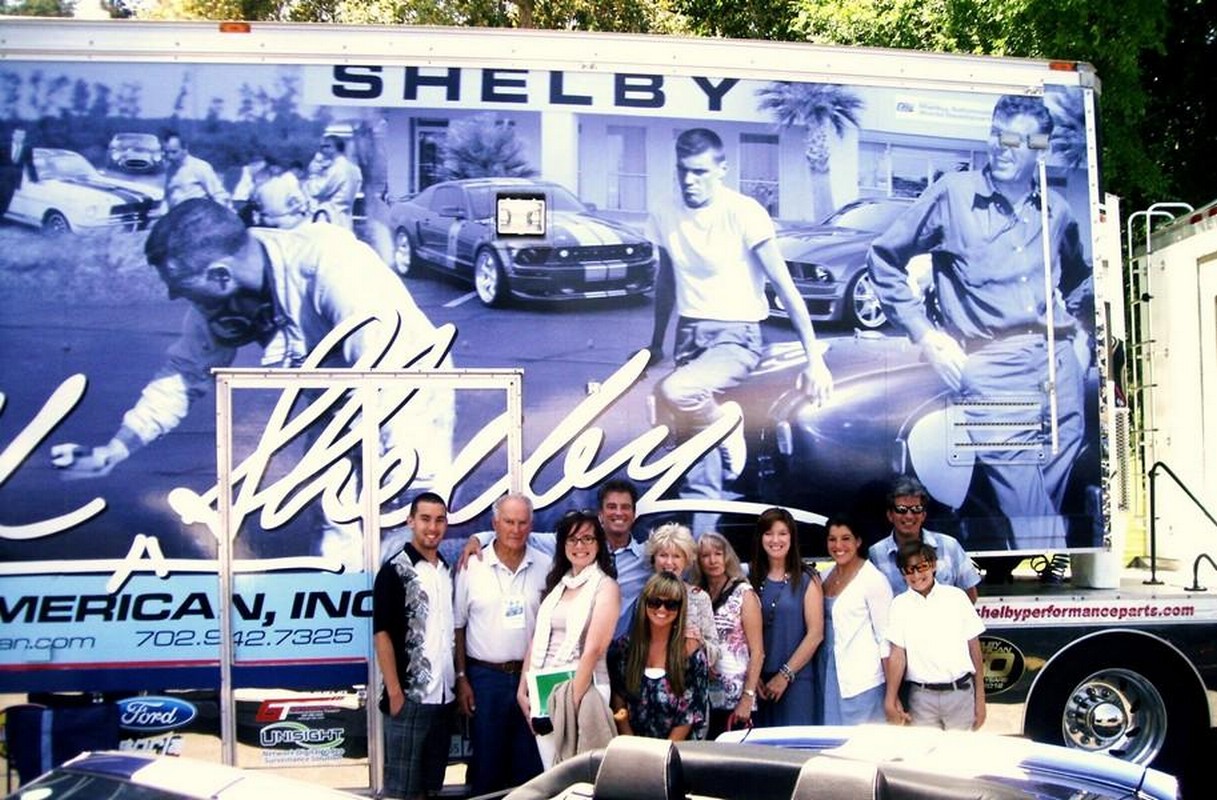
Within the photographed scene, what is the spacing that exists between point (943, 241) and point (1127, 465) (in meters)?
2.58

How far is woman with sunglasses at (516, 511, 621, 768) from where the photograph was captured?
536 cm

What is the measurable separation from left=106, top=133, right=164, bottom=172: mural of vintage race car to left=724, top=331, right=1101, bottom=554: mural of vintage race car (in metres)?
Result: 2.96

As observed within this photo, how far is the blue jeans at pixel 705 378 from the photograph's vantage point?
238 inches

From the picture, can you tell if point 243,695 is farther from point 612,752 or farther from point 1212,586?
point 1212,586

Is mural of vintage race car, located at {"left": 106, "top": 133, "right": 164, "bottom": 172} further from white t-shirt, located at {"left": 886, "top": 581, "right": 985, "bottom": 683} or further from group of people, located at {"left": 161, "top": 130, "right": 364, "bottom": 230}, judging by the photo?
white t-shirt, located at {"left": 886, "top": 581, "right": 985, "bottom": 683}

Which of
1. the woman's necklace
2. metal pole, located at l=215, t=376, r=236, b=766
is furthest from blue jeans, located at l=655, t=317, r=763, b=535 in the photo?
metal pole, located at l=215, t=376, r=236, b=766

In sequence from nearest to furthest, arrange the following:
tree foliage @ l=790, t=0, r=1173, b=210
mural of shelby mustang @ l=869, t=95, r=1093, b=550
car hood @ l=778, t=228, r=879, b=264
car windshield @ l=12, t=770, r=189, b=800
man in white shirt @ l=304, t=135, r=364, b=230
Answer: car windshield @ l=12, t=770, r=189, b=800, man in white shirt @ l=304, t=135, r=364, b=230, car hood @ l=778, t=228, r=879, b=264, mural of shelby mustang @ l=869, t=95, r=1093, b=550, tree foliage @ l=790, t=0, r=1173, b=210

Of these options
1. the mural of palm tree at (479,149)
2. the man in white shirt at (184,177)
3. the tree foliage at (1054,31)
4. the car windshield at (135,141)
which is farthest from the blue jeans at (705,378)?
the tree foliage at (1054,31)

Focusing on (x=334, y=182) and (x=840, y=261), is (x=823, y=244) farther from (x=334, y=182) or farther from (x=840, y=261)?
(x=334, y=182)

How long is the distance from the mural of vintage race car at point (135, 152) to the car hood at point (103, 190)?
0.08m

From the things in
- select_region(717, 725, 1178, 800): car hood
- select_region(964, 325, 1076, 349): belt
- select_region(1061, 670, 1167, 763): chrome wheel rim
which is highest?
select_region(964, 325, 1076, 349): belt

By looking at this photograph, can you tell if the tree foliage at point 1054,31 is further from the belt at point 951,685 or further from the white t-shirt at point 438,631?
the white t-shirt at point 438,631

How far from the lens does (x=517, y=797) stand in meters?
3.06

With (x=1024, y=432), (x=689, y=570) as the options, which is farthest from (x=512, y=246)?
(x=1024, y=432)
